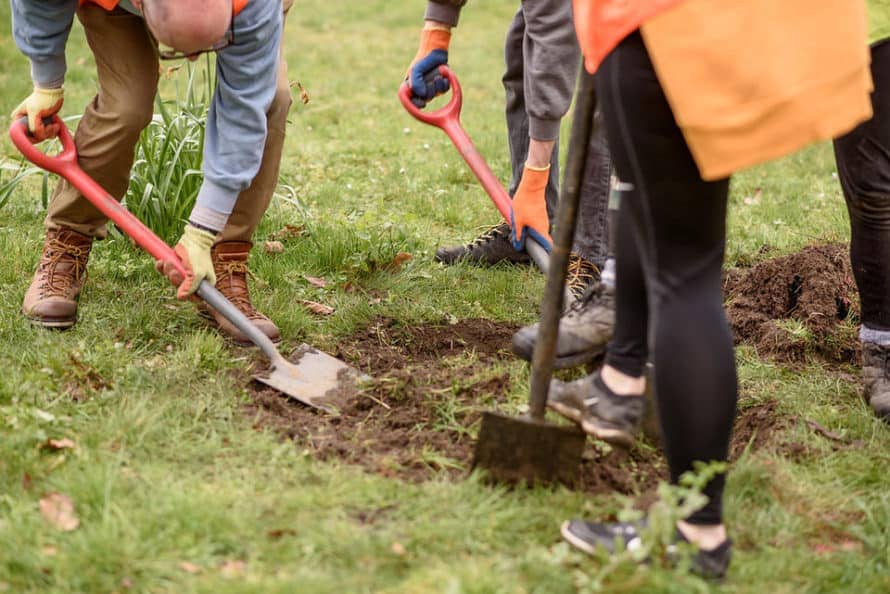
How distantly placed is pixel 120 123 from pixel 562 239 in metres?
1.57

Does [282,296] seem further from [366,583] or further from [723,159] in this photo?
[723,159]

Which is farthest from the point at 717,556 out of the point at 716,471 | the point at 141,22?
the point at 141,22

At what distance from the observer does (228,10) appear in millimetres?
2549

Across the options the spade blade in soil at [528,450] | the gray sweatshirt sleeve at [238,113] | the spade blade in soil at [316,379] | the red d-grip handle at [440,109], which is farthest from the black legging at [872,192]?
the gray sweatshirt sleeve at [238,113]

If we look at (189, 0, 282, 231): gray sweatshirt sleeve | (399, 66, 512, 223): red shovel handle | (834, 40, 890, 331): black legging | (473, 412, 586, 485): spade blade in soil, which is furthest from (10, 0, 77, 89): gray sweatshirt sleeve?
(834, 40, 890, 331): black legging

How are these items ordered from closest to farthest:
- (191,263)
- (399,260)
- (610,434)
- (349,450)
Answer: (610,434), (349,450), (191,263), (399,260)

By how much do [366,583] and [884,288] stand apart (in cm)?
174

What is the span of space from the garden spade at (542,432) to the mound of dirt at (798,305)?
46.1 inches

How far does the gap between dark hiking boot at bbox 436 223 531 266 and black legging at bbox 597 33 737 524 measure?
6.34ft

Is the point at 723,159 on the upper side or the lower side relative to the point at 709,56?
lower

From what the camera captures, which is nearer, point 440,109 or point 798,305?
point 440,109

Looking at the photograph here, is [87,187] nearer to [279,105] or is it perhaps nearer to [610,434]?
[279,105]

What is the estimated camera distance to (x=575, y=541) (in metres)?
2.13

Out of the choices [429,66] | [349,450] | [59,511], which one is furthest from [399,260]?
[59,511]
